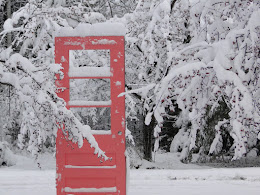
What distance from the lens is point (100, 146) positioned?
15.8 ft

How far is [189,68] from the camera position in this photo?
3.35m

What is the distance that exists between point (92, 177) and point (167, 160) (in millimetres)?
9071

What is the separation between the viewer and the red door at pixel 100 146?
188 inches

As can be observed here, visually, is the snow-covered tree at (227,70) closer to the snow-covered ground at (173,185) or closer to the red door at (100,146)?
the red door at (100,146)

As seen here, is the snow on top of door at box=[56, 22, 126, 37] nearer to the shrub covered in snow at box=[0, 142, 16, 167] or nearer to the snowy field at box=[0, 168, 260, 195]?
the snowy field at box=[0, 168, 260, 195]

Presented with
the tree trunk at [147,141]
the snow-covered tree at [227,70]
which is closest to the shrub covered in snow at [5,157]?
the tree trunk at [147,141]

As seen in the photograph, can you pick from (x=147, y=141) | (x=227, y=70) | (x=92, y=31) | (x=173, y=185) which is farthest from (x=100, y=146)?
(x=147, y=141)

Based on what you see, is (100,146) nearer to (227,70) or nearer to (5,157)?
(227,70)

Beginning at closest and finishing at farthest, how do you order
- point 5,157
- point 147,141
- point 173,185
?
point 173,185 < point 5,157 < point 147,141

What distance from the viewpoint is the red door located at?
15.6 feet

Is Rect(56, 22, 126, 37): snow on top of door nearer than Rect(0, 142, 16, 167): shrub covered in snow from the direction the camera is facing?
Yes

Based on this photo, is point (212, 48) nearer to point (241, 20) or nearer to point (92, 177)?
point (241, 20)

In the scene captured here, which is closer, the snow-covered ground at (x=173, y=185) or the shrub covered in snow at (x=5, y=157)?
the snow-covered ground at (x=173, y=185)

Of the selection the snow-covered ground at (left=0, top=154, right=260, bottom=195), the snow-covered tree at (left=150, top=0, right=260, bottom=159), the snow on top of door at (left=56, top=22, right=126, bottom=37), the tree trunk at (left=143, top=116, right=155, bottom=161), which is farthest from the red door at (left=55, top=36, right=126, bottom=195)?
the tree trunk at (left=143, top=116, right=155, bottom=161)
